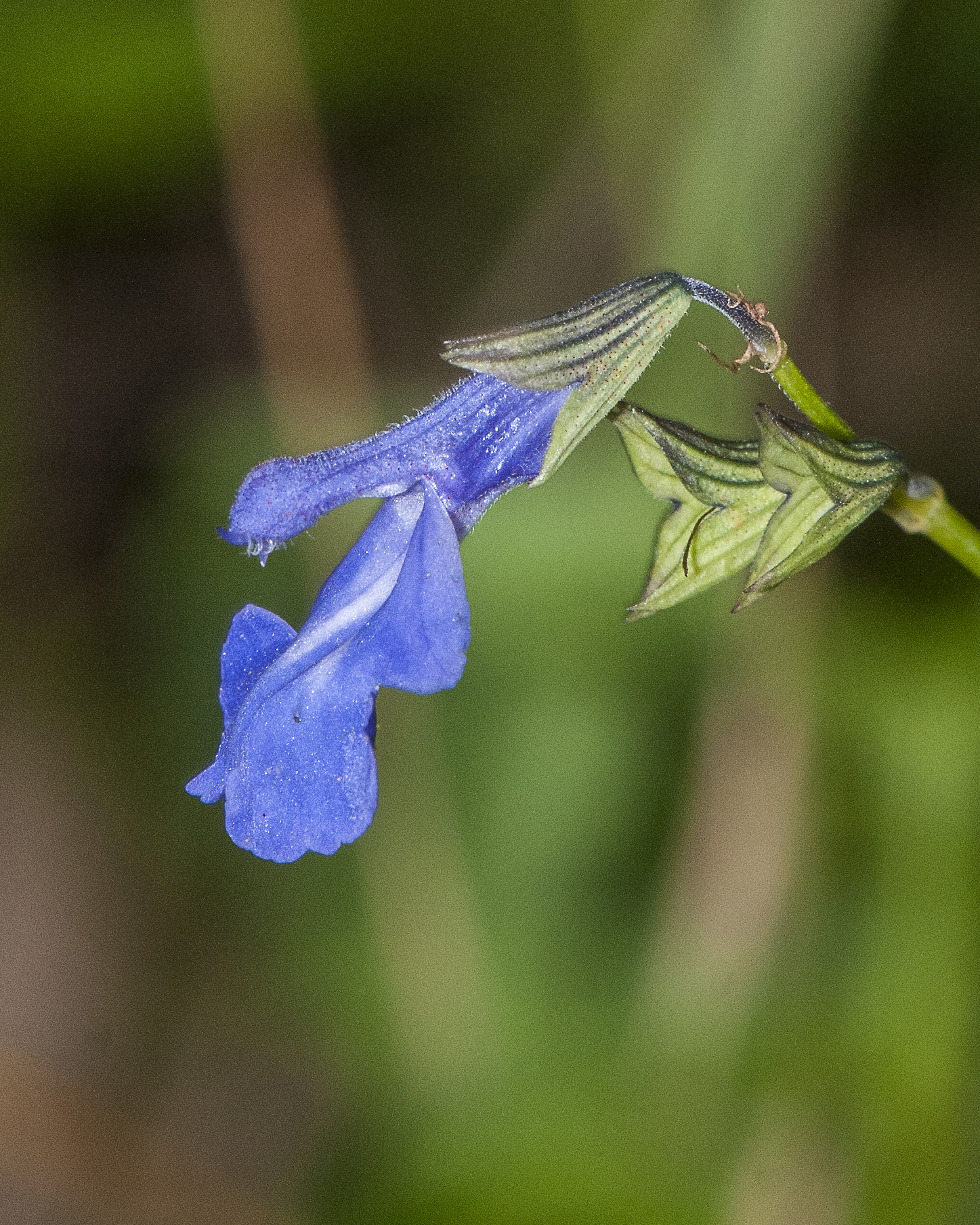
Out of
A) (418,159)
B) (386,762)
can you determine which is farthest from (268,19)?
(386,762)

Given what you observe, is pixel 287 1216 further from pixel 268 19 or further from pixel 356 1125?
pixel 268 19

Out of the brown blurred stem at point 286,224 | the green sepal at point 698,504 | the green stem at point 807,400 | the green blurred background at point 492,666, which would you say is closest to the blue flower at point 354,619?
the green sepal at point 698,504

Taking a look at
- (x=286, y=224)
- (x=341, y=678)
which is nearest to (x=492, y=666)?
(x=286, y=224)

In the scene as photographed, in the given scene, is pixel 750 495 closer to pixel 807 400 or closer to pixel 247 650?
pixel 807 400

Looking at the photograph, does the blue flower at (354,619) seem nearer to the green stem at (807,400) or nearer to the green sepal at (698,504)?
the green sepal at (698,504)

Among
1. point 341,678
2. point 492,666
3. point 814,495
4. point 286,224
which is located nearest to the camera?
point 341,678

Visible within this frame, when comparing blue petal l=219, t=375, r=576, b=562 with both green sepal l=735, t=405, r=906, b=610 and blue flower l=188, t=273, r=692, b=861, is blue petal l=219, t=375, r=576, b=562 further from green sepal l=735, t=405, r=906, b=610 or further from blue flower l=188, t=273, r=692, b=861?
green sepal l=735, t=405, r=906, b=610
